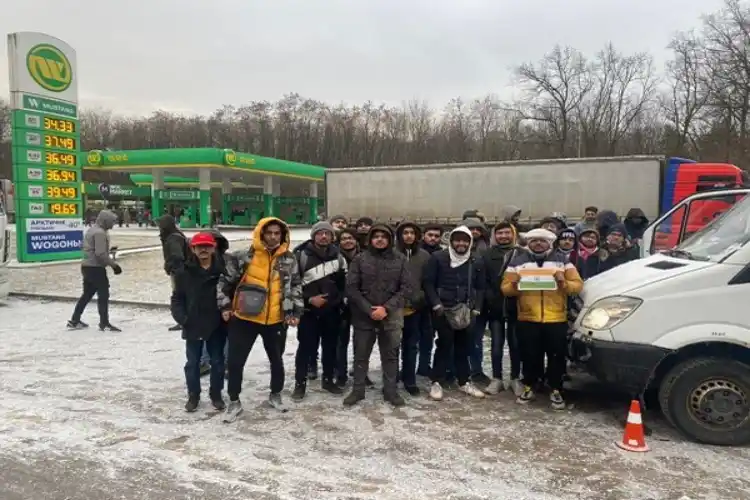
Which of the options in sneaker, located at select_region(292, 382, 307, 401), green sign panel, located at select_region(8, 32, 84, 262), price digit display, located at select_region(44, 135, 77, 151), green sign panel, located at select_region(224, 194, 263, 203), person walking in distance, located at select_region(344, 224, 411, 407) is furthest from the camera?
green sign panel, located at select_region(224, 194, 263, 203)

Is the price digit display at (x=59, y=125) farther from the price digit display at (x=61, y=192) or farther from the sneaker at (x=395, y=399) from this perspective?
the sneaker at (x=395, y=399)

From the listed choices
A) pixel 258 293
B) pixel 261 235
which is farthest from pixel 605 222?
pixel 258 293

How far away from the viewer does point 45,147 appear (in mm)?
16797

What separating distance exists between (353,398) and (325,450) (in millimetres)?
1075

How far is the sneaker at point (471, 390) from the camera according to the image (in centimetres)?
552

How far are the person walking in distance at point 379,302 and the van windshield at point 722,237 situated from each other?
97.5 inches

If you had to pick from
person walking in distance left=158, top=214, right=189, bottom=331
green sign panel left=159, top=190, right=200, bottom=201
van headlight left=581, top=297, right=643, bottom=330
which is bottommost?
van headlight left=581, top=297, right=643, bottom=330

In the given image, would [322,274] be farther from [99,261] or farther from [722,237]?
[99,261]

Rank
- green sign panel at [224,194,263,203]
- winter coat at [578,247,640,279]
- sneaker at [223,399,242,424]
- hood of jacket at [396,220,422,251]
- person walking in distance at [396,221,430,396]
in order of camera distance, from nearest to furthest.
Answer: sneaker at [223,399,242,424] → person walking in distance at [396,221,430,396] → hood of jacket at [396,220,422,251] → winter coat at [578,247,640,279] → green sign panel at [224,194,263,203]

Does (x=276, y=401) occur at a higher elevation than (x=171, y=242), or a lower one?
lower

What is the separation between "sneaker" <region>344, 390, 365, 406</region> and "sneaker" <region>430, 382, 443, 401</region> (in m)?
0.67

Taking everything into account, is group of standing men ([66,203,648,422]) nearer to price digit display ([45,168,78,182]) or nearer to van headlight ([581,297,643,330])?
van headlight ([581,297,643,330])

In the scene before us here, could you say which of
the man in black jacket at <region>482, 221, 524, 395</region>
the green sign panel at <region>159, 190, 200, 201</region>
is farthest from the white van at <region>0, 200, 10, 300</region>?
the green sign panel at <region>159, 190, 200, 201</region>

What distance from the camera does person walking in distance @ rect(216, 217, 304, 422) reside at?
491cm
